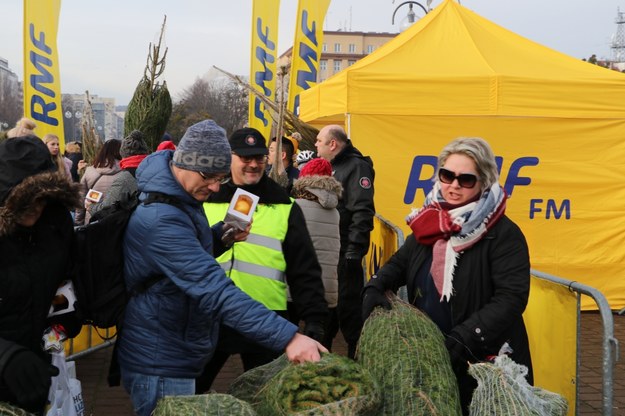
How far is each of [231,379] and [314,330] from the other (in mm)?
2715

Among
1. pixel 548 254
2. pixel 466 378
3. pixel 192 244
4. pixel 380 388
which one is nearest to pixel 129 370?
pixel 192 244

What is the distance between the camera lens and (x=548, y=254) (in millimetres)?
7836

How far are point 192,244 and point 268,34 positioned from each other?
10580 mm

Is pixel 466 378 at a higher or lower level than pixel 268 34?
lower

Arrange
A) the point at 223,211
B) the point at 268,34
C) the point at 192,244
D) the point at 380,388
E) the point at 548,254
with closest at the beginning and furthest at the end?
the point at 380,388 < the point at 192,244 < the point at 223,211 < the point at 548,254 < the point at 268,34

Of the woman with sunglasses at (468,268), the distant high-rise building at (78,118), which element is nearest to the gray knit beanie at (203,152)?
the woman with sunglasses at (468,268)

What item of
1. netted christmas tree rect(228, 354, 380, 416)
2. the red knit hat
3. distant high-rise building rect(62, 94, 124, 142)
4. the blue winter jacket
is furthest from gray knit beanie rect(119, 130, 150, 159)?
netted christmas tree rect(228, 354, 380, 416)

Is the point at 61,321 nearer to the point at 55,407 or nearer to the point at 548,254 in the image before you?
the point at 55,407

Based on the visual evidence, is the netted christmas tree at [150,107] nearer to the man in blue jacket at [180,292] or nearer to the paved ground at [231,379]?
the paved ground at [231,379]

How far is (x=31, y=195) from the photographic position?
7.44 feet

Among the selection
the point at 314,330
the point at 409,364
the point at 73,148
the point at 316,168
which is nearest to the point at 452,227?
the point at 409,364

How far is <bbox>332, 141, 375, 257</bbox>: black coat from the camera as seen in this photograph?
19.1 feet

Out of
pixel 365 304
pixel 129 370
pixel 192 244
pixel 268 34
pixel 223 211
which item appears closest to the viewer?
pixel 192 244

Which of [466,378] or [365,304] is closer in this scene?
[466,378]
